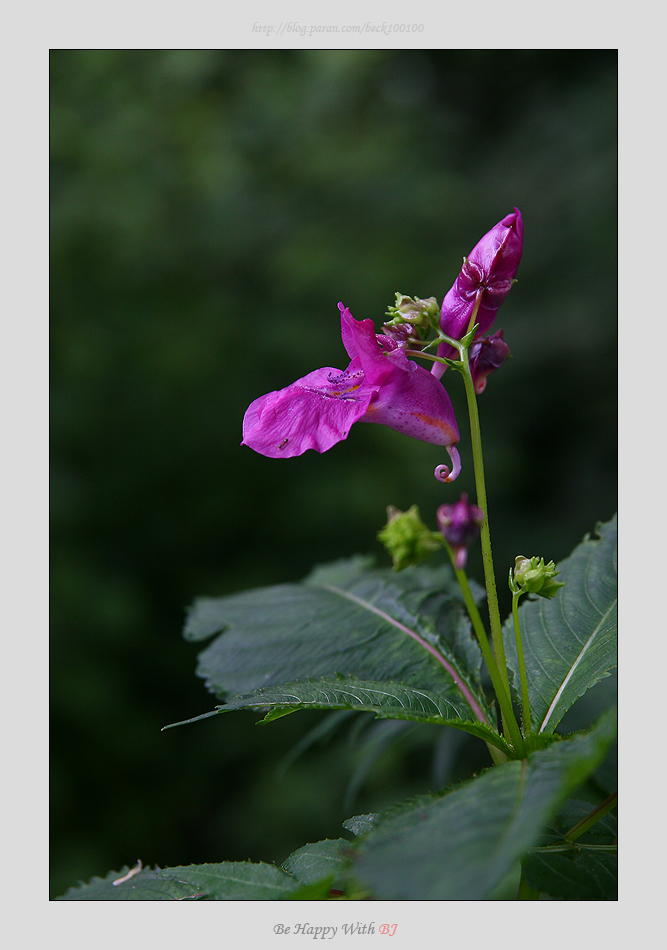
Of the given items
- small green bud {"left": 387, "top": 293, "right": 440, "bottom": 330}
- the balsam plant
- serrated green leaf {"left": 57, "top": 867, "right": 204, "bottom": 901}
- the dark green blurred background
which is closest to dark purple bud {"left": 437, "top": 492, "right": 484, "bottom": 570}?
the balsam plant

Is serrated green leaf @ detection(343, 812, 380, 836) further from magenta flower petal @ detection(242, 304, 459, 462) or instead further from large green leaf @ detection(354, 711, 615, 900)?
magenta flower petal @ detection(242, 304, 459, 462)

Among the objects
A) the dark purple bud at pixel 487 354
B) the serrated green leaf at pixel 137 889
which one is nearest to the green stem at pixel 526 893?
the serrated green leaf at pixel 137 889

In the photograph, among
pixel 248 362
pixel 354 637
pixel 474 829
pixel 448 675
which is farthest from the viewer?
pixel 248 362

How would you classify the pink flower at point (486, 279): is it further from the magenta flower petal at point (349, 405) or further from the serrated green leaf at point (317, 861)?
the serrated green leaf at point (317, 861)

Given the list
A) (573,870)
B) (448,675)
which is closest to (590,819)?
(573,870)

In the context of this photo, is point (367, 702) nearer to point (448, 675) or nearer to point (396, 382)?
point (448, 675)

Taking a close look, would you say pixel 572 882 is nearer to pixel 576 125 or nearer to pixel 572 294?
pixel 572 294
